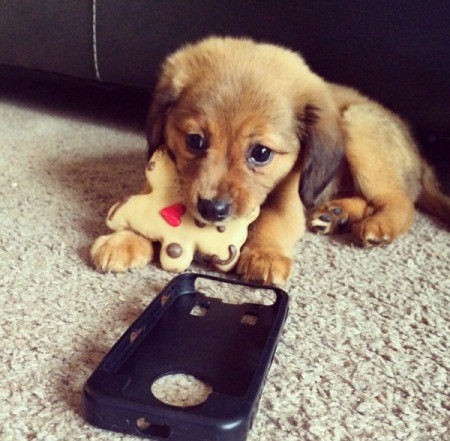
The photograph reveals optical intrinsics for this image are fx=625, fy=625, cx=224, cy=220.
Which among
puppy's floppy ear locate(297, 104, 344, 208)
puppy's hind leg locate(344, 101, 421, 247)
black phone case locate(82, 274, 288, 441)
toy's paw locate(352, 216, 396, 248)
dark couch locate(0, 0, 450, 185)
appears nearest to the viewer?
black phone case locate(82, 274, 288, 441)

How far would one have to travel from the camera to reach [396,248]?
5.12 feet

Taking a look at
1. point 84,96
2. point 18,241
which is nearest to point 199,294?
point 18,241

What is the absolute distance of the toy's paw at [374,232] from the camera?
61.0 inches

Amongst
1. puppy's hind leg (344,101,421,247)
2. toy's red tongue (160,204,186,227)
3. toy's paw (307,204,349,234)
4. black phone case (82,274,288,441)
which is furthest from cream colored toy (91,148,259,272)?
puppy's hind leg (344,101,421,247)

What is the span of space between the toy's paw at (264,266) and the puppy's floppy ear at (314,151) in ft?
0.60

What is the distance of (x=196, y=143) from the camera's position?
1.38m

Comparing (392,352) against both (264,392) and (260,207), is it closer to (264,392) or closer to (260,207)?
(264,392)

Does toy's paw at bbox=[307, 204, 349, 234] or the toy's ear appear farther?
toy's paw at bbox=[307, 204, 349, 234]

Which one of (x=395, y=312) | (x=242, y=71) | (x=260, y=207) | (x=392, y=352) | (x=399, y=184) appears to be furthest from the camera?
(x=399, y=184)

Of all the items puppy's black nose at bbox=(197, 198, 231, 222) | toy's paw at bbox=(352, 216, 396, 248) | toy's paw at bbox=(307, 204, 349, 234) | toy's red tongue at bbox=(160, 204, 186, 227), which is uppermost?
puppy's black nose at bbox=(197, 198, 231, 222)

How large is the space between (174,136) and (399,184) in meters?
0.70

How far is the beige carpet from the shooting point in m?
0.91

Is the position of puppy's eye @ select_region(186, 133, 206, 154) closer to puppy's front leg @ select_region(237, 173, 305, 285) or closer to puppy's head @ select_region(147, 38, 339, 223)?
puppy's head @ select_region(147, 38, 339, 223)

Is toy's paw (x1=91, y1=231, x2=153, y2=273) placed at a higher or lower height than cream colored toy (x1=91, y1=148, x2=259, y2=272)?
lower
